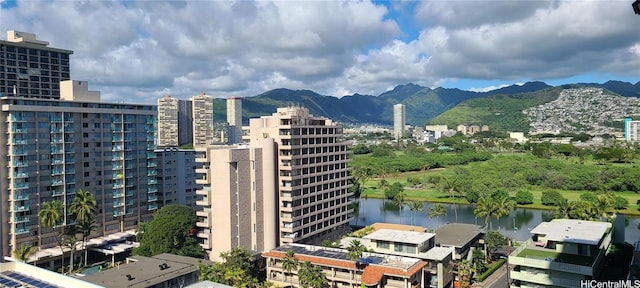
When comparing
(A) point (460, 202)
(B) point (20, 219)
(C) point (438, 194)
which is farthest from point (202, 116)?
(B) point (20, 219)

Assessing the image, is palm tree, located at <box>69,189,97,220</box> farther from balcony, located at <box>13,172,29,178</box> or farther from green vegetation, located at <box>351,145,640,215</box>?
green vegetation, located at <box>351,145,640,215</box>

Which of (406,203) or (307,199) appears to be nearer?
(307,199)

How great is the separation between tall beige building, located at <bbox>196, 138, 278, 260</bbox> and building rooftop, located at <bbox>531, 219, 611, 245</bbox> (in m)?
20.7

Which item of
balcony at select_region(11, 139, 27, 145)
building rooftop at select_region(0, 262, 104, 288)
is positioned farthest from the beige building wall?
building rooftop at select_region(0, 262, 104, 288)

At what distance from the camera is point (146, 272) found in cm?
3139

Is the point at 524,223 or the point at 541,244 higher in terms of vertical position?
the point at 541,244

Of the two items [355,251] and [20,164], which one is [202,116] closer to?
[20,164]

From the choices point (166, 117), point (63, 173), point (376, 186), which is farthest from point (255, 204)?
point (166, 117)

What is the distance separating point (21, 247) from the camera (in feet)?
125

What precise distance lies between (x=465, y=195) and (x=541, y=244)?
45.1 meters

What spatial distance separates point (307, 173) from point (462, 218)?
102 ft

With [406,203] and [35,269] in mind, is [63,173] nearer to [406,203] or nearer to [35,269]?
[35,269]

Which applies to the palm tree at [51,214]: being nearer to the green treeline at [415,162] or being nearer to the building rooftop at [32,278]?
the building rooftop at [32,278]

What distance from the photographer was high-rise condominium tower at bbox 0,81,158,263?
40250 millimetres
